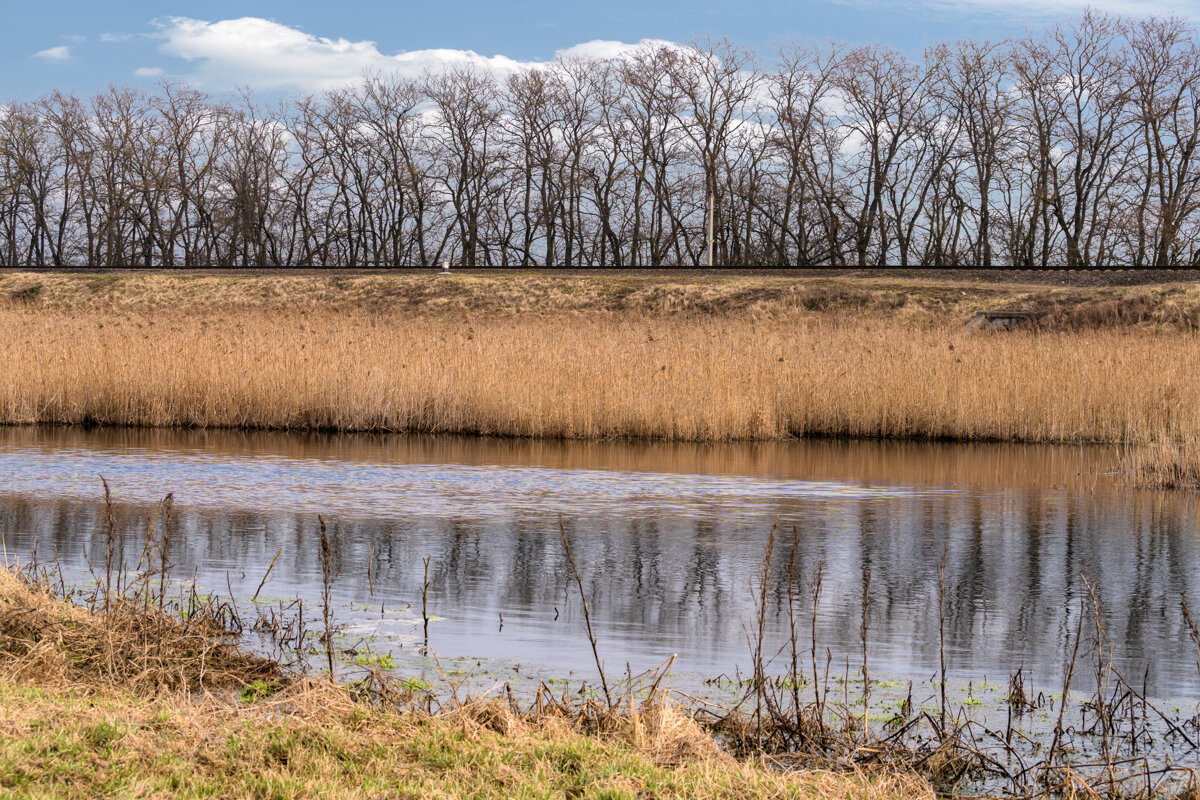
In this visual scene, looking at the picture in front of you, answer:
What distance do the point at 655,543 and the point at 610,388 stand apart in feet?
23.4

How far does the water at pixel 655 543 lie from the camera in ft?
16.6

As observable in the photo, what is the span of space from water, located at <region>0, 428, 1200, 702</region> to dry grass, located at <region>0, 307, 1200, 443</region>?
1.75m

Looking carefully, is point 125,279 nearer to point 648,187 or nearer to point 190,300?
point 190,300

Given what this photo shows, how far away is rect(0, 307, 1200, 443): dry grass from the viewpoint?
561 inches

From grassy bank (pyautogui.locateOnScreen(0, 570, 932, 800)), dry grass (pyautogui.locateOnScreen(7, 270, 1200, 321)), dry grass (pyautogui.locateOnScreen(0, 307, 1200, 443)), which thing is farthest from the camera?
dry grass (pyautogui.locateOnScreen(7, 270, 1200, 321))

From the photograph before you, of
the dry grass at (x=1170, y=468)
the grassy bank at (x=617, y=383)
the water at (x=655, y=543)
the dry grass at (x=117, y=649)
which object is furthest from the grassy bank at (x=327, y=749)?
the grassy bank at (x=617, y=383)

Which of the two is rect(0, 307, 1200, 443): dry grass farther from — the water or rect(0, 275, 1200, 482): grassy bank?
the water

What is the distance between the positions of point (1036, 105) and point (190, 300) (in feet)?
88.0

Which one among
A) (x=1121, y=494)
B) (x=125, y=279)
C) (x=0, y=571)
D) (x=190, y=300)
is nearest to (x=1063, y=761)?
(x=0, y=571)

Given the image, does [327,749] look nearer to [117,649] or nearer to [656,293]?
[117,649]

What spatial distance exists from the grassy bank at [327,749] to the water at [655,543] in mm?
864

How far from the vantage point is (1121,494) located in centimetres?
988

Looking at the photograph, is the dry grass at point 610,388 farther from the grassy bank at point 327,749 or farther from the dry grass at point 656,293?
the grassy bank at point 327,749

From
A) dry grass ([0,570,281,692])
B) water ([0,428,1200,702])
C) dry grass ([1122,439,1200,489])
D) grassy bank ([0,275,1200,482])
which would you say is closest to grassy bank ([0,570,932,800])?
dry grass ([0,570,281,692])
